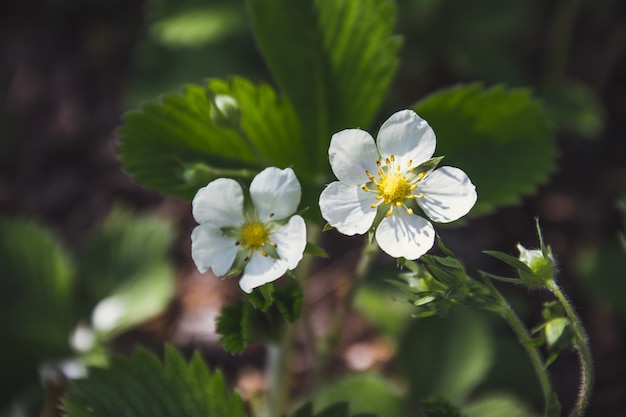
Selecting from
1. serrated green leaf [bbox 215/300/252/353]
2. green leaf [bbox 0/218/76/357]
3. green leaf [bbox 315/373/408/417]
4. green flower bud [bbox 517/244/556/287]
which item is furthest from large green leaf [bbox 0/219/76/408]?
green flower bud [bbox 517/244/556/287]

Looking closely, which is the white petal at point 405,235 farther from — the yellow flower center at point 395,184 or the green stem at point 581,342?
A: the green stem at point 581,342

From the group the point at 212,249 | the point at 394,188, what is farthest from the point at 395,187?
the point at 212,249

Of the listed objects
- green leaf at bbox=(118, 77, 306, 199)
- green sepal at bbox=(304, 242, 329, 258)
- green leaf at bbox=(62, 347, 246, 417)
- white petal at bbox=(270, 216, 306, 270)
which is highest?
green leaf at bbox=(118, 77, 306, 199)

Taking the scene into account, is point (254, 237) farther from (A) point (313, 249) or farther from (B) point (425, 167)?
(B) point (425, 167)

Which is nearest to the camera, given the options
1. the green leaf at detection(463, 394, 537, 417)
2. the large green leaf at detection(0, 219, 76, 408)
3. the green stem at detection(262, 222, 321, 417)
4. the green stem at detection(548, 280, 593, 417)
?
the green stem at detection(548, 280, 593, 417)

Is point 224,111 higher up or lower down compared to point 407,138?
higher up

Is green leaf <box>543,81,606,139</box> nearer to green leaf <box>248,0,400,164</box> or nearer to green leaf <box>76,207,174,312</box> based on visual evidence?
green leaf <box>248,0,400,164</box>

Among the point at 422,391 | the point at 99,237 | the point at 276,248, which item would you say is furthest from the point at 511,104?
the point at 99,237
